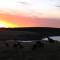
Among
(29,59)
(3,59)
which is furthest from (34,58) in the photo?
(3,59)

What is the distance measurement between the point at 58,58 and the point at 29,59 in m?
2.22

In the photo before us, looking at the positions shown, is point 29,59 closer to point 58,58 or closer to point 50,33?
point 58,58

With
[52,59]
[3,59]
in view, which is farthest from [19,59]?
[52,59]

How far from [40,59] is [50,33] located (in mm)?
24769

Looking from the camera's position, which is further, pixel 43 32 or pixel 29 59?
pixel 43 32

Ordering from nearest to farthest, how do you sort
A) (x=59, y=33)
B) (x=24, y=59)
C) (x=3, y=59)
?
1. (x=3, y=59)
2. (x=24, y=59)
3. (x=59, y=33)

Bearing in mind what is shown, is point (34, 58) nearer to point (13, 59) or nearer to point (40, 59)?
point (40, 59)

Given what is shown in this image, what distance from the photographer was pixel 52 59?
47.1 feet

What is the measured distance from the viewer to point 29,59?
49.0 feet

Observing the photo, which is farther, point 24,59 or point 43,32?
point 43,32

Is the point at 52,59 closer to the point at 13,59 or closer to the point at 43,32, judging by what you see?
the point at 13,59

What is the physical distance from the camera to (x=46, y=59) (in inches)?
557

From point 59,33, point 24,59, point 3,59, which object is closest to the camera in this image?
point 3,59

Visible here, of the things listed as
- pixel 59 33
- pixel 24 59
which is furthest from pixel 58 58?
pixel 59 33
